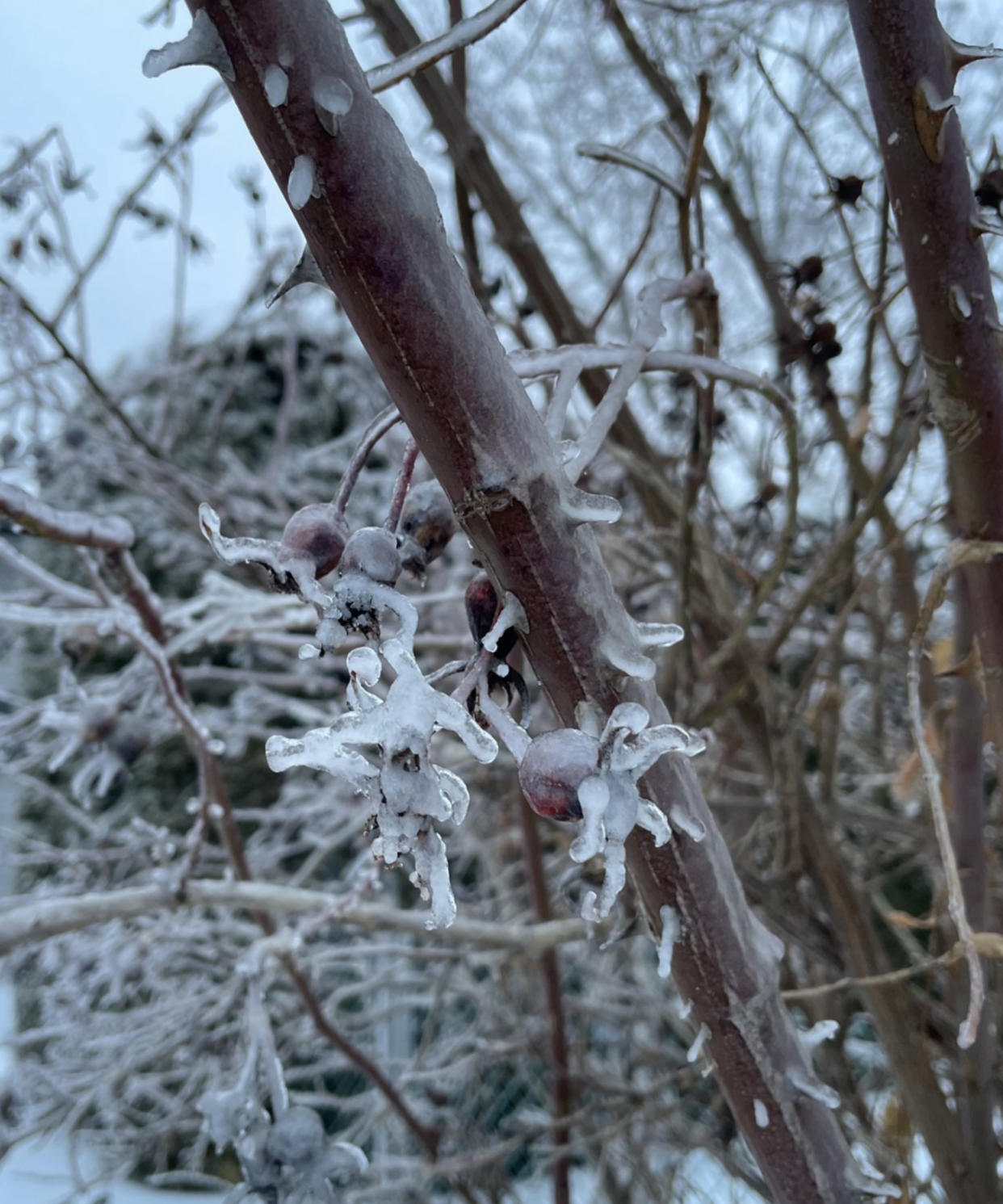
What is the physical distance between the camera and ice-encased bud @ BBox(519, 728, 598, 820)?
0.84 ft

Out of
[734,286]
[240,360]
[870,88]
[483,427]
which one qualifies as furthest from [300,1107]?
[734,286]

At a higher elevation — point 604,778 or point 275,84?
point 275,84

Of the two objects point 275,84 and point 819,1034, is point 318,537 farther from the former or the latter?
point 819,1034

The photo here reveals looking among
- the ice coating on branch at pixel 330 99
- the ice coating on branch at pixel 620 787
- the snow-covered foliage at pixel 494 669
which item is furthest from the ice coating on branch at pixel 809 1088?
the ice coating on branch at pixel 330 99

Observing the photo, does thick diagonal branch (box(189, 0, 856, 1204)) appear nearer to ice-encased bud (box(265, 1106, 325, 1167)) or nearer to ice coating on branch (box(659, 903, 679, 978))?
ice coating on branch (box(659, 903, 679, 978))

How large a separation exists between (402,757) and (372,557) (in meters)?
0.07

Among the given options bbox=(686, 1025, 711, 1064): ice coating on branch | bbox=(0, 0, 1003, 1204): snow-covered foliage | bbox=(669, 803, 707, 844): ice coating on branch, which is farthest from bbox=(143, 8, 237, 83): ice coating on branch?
bbox=(686, 1025, 711, 1064): ice coating on branch

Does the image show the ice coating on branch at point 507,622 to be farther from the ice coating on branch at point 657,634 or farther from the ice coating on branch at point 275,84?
the ice coating on branch at point 275,84

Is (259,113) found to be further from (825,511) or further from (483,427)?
(825,511)

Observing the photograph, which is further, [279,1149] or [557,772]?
[279,1149]

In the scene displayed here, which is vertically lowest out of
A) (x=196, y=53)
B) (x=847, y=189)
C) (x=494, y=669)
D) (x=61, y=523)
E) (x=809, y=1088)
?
(x=809, y=1088)

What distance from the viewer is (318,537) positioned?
288mm

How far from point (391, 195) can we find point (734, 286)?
1992 mm

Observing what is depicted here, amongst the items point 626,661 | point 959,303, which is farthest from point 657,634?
point 959,303
